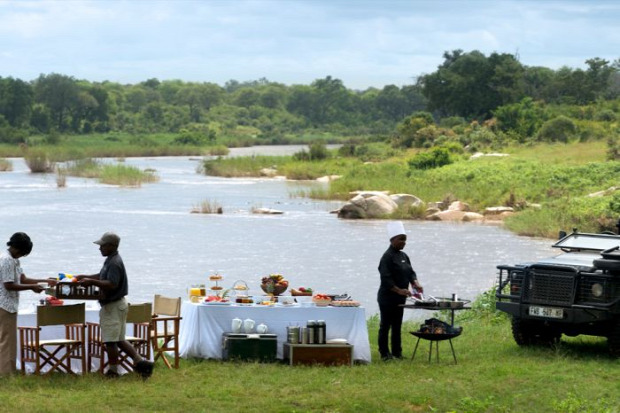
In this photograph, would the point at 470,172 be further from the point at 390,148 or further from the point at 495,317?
the point at 495,317

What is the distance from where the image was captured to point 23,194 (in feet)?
174

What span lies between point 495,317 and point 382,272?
4.97 meters

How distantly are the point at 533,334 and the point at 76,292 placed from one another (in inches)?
212

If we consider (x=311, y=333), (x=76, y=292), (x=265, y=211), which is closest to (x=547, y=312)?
(x=311, y=333)

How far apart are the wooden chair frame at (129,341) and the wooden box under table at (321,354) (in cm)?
153

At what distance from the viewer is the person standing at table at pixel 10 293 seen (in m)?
11.0

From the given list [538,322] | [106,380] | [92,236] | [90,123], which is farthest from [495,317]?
[90,123]

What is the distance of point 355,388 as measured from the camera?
35.4 feet

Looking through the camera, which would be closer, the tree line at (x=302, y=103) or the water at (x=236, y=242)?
the water at (x=236, y=242)

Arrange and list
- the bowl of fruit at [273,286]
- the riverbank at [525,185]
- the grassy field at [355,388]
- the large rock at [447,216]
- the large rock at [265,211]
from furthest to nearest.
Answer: the large rock at [265,211] → the large rock at [447,216] → the riverbank at [525,185] → the bowl of fruit at [273,286] → the grassy field at [355,388]

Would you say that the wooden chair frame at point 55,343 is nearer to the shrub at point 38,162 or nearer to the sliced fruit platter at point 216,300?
the sliced fruit platter at point 216,300

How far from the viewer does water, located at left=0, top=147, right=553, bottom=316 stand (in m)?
26.2

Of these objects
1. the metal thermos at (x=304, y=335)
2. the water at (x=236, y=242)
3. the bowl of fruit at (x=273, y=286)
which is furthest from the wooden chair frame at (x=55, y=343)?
the water at (x=236, y=242)

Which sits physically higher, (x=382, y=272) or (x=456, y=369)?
(x=382, y=272)
